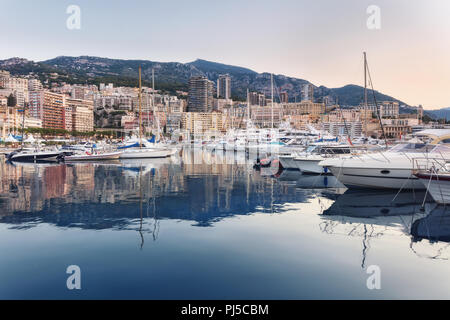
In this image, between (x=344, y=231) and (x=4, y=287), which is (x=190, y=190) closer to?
(x=344, y=231)

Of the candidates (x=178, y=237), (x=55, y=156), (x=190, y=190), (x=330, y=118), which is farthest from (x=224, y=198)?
(x=330, y=118)

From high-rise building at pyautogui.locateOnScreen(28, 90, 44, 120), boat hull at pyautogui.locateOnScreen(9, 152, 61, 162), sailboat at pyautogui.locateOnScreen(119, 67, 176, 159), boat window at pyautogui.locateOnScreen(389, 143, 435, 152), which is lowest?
boat hull at pyautogui.locateOnScreen(9, 152, 61, 162)

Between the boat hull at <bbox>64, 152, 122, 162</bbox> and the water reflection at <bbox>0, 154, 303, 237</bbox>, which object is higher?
the boat hull at <bbox>64, 152, 122, 162</bbox>

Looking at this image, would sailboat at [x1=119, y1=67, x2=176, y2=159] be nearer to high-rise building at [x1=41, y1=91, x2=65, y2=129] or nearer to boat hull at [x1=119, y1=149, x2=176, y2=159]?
A: boat hull at [x1=119, y1=149, x2=176, y2=159]

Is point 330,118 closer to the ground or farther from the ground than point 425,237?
farther from the ground

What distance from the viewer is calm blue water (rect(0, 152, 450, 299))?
606 centimetres

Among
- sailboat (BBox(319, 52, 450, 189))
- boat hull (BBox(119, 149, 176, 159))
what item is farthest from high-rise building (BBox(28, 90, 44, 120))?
sailboat (BBox(319, 52, 450, 189))

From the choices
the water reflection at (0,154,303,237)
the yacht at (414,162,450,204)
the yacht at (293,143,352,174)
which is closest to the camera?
the water reflection at (0,154,303,237)

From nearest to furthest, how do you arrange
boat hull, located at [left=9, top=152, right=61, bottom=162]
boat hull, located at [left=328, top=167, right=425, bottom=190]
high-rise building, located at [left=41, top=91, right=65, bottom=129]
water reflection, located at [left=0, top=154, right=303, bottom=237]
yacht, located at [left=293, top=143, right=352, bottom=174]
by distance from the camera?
1. water reflection, located at [left=0, top=154, right=303, bottom=237]
2. boat hull, located at [left=328, top=167, right=425, bottom=190]
3. yacht, located at [left=293, top=143, right=352, bottom=174]
4. boat hull, located at [left=9, top=152, right=61, bottom=162]
5. high-rise building, located at [left=41, top=91, right=65, bottom=129]

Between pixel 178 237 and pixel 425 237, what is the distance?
6.11 m

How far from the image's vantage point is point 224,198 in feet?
47.7

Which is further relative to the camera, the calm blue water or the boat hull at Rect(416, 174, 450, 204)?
the boat hull at Rect(416, 174, 450, 204)

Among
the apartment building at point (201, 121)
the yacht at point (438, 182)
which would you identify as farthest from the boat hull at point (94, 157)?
the apartment building at point (201, 121)
